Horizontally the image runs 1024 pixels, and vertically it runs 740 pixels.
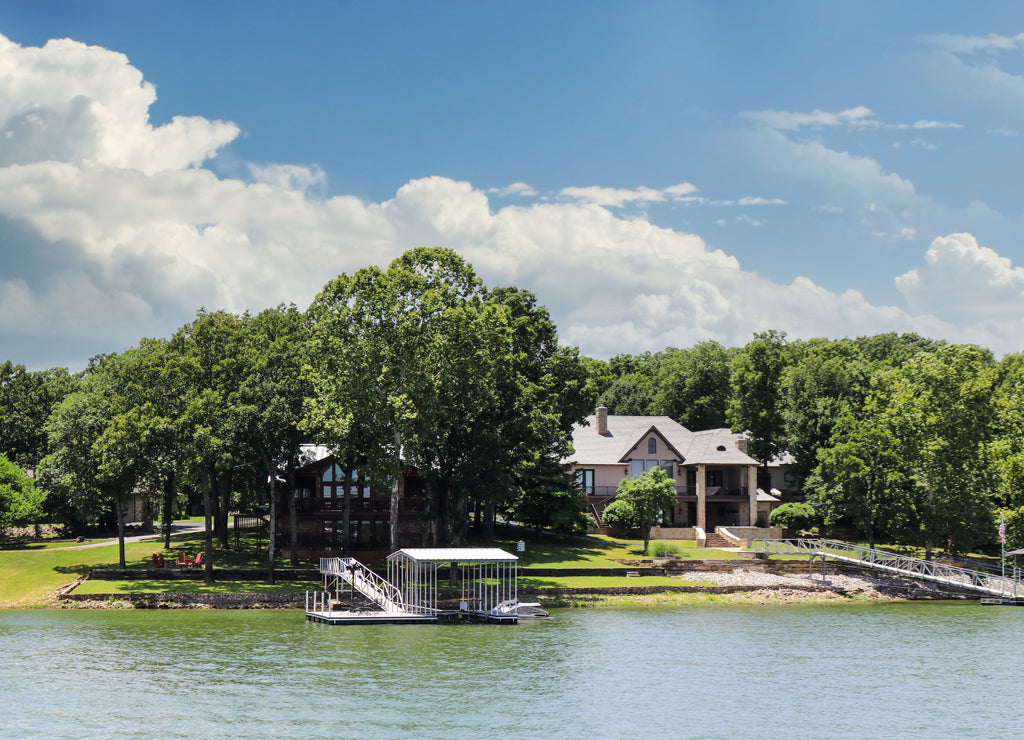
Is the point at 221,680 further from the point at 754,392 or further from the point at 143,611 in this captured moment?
the point at 754,392

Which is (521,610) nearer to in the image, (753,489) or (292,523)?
(292,523)

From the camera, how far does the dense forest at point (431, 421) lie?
55250mm

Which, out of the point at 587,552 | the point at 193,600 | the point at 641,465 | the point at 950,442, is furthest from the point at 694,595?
the point at 193,600

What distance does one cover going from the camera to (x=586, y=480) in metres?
83.8

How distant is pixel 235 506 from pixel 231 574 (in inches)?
1108

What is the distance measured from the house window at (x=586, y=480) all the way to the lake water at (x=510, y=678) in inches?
1364

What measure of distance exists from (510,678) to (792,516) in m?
50.4

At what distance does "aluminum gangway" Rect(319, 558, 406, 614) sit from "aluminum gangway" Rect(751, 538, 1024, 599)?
1070 inches

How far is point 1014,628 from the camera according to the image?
46.5 m

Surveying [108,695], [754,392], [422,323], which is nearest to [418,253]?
[422,323]

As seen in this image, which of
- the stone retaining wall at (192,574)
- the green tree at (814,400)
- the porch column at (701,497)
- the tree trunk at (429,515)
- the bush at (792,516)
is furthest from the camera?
the green tree at (814,400)

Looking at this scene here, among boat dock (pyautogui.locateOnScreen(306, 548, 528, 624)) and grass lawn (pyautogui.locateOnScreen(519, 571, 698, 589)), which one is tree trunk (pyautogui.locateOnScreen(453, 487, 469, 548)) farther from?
grass lawn (pyautogui.locateOnScreen(519, 571, 698, 589))

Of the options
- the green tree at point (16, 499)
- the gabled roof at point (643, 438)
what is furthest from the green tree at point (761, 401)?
the green tree at point (16, 499)

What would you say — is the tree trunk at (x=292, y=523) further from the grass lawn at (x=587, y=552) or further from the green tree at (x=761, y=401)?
the green tree at (x=761, y=401)
